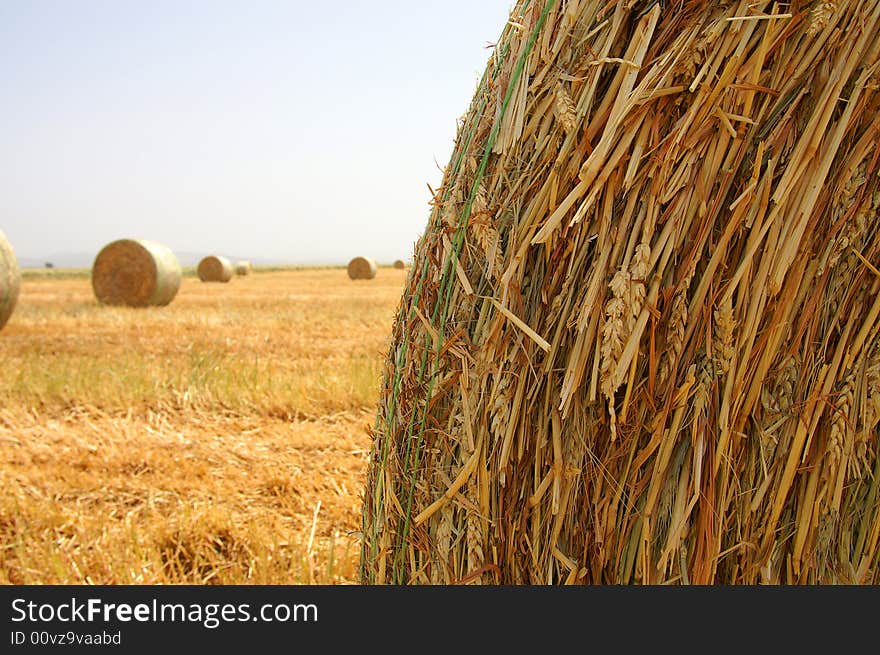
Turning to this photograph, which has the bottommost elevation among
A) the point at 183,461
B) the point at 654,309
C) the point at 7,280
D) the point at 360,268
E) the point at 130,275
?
the point at 183,461

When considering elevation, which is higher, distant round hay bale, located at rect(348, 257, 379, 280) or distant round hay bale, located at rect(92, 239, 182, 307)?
distant round hay bale, located at rect(348, 257, 379, 280)

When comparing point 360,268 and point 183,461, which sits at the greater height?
point 360,268

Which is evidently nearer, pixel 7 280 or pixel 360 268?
pixel 7 280

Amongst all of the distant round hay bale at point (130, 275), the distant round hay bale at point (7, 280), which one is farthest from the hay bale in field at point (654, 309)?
the distant round hay bale at point (130, 275)

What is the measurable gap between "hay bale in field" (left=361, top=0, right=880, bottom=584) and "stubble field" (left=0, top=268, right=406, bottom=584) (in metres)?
0.58

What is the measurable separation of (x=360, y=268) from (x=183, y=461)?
72.5ft

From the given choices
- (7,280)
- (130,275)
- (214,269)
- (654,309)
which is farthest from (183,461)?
(214,269)

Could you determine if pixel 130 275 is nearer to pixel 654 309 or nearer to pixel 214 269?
pixel 214 269

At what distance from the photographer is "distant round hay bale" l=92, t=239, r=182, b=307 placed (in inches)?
500

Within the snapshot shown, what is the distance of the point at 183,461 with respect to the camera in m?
3.82

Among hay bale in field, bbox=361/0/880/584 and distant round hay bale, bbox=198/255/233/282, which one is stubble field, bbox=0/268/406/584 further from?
distant round hay bale, bbox=198/255/233/282

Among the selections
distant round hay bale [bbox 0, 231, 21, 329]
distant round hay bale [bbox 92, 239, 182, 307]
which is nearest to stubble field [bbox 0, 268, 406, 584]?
distant round hay bale [bbox 0, 231, 21, 329]

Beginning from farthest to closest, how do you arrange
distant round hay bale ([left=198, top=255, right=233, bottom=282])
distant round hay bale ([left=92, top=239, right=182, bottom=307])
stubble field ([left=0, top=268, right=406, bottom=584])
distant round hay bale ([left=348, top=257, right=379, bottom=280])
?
1. distant round hay bale ([left=348, top=257, right=379, bottom=280])
2. distant round hay bale ([left=198, top=255, right=233, bottom=282])
3. distant round hay bale ([left=92, top=239, right=182, bottom=307])
4. stubble field ([left=0, top=268, right=406, bottom=584])

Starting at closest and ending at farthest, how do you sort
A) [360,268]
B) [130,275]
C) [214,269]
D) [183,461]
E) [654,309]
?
1. [654,309]
2. [183,461]
3. [130,275]
4. [214,269]
5. [360,268]
